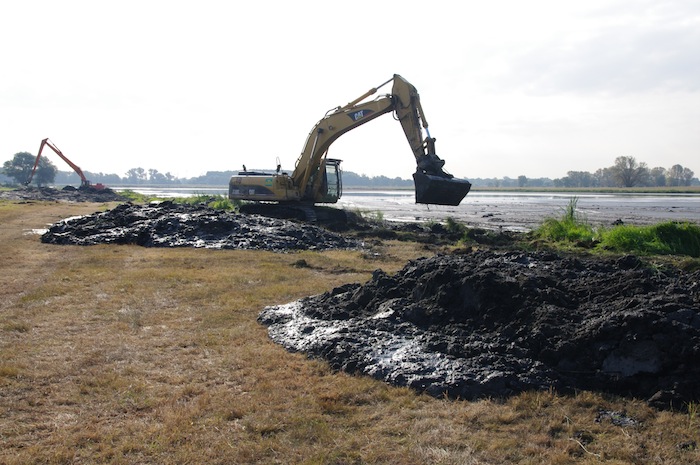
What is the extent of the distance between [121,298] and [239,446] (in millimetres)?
5600

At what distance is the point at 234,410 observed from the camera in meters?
4.81

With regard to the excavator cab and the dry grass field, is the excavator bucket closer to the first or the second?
the excavator cab

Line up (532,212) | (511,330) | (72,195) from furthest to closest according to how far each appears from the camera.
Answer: (72,195) → (532,212) → (511,330)

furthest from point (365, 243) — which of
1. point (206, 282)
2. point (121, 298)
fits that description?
point (121, 298)

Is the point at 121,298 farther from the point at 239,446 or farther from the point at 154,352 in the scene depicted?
the point at 239,446

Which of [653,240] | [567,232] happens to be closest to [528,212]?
[567,232]

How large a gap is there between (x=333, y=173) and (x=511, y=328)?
750 inches

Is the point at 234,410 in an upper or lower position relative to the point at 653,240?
lower

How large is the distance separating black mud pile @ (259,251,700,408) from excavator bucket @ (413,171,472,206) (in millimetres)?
9280

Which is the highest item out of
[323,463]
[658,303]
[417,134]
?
[417,134]

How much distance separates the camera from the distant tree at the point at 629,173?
113 meters

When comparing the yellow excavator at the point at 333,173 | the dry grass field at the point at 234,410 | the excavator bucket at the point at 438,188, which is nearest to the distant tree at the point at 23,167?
the yellow excavator at the point at 333,173

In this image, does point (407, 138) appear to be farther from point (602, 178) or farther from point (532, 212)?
point (602, 178)

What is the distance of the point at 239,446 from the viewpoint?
421 centimetres
